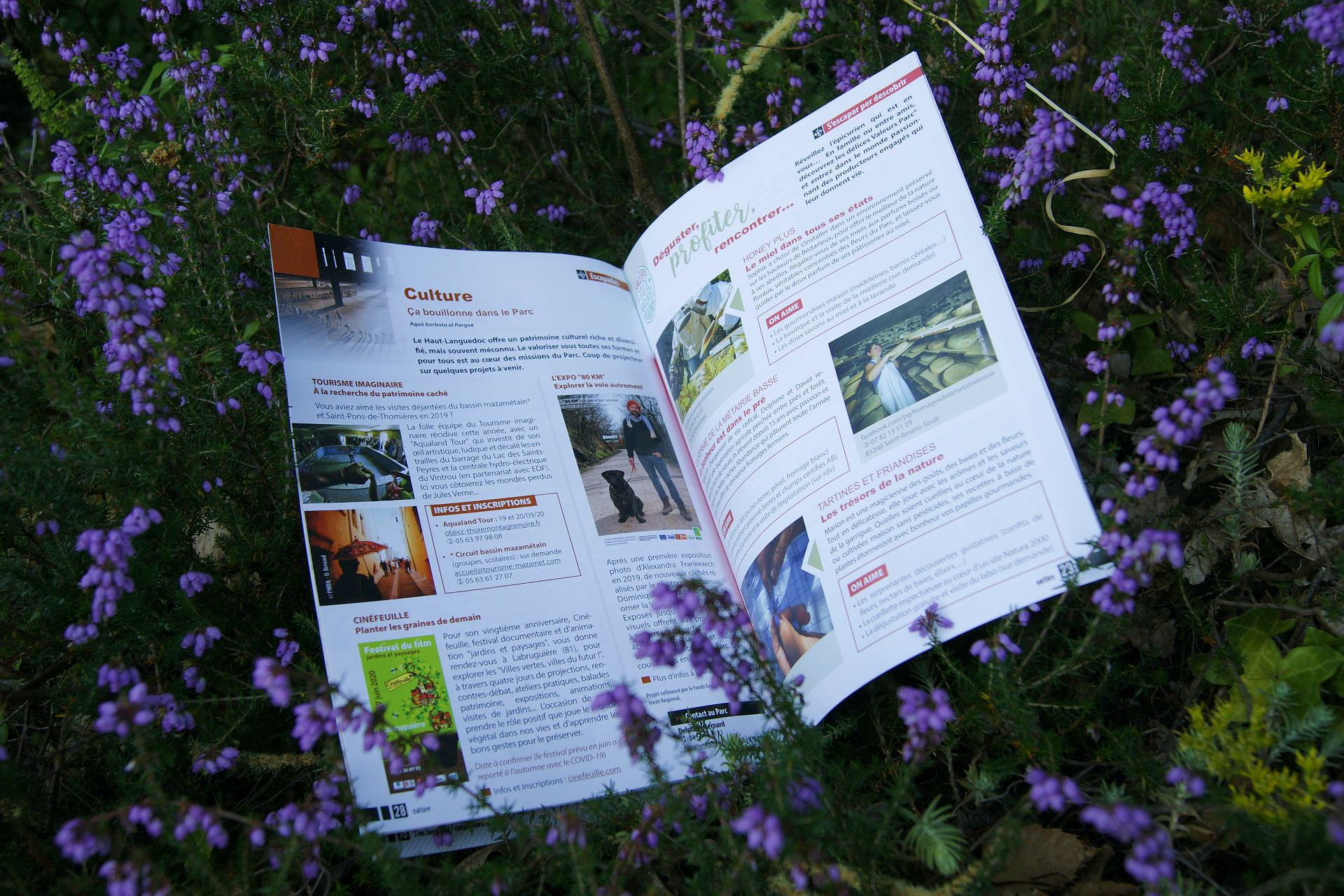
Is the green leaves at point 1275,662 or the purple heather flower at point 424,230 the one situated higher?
the purple heather flower at point 424,230

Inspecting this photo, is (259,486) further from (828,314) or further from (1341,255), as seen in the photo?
(1341,255)

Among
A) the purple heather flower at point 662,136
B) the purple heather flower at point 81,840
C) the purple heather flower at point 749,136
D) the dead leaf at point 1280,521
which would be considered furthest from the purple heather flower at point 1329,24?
the purple heather flower at point 81,840

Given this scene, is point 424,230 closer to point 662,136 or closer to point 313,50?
point 313,50

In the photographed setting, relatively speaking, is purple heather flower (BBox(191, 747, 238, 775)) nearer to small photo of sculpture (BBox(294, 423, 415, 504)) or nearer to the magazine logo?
small photo of sculpture (BBox(294, 423, 415, 504))

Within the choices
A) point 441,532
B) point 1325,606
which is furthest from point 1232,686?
point 441,532

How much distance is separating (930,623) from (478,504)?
38.0 inches

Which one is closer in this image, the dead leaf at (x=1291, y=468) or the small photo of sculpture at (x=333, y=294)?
the dead leaf at (x=1291, y=468)

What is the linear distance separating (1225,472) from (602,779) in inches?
55.0

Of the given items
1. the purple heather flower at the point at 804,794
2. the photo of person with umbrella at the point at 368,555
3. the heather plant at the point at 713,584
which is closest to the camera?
the purple heather flower at the point at 804,794

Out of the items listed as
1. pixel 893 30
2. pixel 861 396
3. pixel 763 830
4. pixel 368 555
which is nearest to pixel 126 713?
pixel 368 555

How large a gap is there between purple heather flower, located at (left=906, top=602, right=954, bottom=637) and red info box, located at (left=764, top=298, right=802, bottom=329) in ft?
2.37

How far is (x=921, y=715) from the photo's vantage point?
1431 mm

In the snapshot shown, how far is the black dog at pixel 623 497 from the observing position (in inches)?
84.7

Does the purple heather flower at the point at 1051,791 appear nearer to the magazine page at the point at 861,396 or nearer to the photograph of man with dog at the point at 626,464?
the magazine page at the point at 861,396
